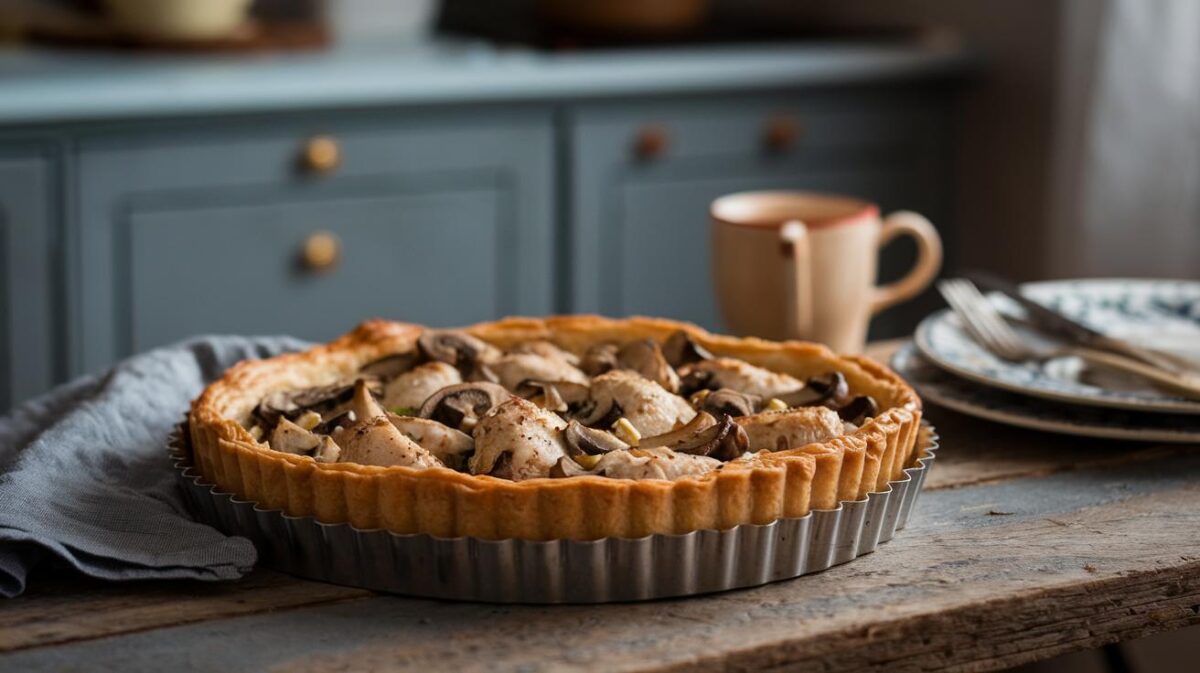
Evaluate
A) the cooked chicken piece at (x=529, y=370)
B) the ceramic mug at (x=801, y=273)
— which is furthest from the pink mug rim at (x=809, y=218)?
the cooked chicken piece at (x=529, y=370)

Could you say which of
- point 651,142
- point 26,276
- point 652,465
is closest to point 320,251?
point 26,276

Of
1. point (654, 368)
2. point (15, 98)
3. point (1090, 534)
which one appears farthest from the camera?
point (15, 98)

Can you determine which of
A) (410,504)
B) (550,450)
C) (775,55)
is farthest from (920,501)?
(775,55)

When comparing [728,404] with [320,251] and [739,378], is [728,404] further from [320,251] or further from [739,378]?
[320,251]

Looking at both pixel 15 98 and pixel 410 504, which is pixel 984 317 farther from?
pixel 15 98

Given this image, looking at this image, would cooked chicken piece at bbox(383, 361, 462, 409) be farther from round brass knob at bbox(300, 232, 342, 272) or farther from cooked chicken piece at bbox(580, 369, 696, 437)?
round brass knob at bbox(300, 232, 342, 272)

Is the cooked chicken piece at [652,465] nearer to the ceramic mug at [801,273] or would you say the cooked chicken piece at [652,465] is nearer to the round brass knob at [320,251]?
the ceramic mug at [801,273]
